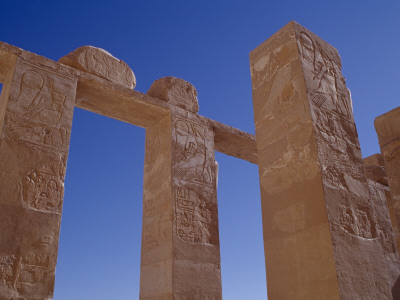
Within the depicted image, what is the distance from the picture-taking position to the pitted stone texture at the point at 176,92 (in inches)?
257

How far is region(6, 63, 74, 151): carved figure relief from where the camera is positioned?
15.2 feet

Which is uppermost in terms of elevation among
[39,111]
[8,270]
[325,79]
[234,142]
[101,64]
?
[101,64]

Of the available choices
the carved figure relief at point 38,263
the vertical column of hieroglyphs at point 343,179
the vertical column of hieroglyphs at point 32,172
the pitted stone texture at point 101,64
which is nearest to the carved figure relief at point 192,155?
the pitted stone texture at point 101,64

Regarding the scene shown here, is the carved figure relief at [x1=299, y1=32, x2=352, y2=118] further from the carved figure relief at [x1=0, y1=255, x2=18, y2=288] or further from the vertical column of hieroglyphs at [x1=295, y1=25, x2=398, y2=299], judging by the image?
the carved figure relief at [x1=0, y1=255, x2=18, y2=288]

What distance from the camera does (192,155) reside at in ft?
20.7

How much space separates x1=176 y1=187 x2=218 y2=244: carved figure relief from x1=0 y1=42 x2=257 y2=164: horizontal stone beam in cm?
140

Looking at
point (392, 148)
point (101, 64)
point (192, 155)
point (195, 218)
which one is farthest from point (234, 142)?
point (101, 64)

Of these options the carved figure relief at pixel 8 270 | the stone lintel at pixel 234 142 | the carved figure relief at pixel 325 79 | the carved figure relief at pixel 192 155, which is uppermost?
the stone lintel at pixel 234 142

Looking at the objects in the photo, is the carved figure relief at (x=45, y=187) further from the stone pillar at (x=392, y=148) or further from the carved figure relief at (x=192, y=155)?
the stone pillar at (x=392, y=148)

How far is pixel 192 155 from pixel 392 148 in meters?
3.19

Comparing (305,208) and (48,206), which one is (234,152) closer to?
(48,206)

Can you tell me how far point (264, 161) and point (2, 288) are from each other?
9.18ft

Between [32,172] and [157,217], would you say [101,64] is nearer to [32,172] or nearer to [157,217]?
[32,172]

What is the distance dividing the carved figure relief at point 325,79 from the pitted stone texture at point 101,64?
3217mm
